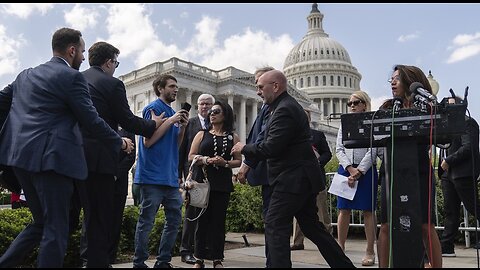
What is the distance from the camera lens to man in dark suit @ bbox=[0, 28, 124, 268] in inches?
137

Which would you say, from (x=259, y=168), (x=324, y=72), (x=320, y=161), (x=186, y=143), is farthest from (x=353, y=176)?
(x=324, y=72)

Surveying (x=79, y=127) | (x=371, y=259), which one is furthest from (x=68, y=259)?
(x=371, y=259)

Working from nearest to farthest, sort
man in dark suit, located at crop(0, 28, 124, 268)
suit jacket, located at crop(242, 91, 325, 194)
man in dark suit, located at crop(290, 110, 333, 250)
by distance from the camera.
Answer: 1. man in dark suit, located at crop(0, 28, 124, 268)
2. suit jacket, located at crop(242, 91, 325, 194)
3. man in dark suit, located at crop(290, 110, 333, 250)

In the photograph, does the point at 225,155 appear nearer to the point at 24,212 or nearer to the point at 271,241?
the point at 271,241

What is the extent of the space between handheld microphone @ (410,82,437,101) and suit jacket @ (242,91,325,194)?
Answer: 3.11 feet

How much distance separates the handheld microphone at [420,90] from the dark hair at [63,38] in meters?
2.86

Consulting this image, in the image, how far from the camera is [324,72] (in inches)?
4500

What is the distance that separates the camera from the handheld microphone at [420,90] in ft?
12.1

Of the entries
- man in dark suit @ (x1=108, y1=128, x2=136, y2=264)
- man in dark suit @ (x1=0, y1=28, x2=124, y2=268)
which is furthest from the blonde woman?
man in dark suit @ (x1=0, y1=28, x2=124, y2=268)

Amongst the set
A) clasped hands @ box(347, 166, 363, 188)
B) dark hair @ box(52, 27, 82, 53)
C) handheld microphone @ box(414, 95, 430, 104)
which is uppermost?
dark hair @ box(52, 27, 82, 53)

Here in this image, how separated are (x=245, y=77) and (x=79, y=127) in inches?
2511

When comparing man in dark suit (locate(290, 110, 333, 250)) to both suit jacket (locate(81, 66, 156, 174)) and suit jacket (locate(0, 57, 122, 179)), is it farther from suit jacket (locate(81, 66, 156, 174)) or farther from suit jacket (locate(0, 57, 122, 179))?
suit jacket (locate(0, 57, 122, 179))

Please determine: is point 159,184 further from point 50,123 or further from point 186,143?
point 186,143

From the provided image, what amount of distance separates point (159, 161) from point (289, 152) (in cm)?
143
